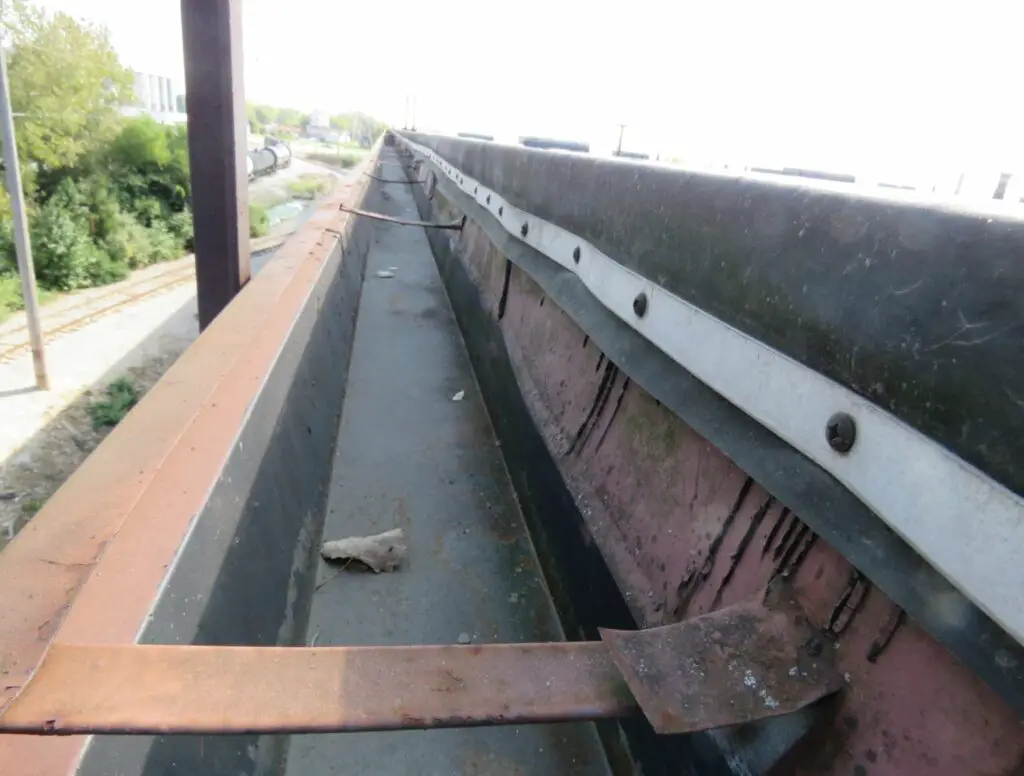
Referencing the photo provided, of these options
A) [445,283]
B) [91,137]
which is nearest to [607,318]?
[445,283]

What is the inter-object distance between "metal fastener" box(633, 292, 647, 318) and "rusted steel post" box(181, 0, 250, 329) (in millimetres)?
1948

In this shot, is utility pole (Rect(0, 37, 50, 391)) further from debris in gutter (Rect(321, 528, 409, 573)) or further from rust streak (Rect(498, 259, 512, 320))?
debris in gutter (Rect(321, 528, 409, 573))

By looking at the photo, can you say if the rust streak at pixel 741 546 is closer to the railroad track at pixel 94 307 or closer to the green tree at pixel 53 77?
the railroad track at pixel 94 307

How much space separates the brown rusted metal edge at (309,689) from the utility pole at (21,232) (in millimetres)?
14063

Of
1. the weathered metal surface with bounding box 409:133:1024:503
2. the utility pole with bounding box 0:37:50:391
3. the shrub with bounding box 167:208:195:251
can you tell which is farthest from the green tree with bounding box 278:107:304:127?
the weathered metal surface with bounding box 409:133:1024:503

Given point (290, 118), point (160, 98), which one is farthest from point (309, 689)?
point (290, 118)

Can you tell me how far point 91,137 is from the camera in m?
22.6

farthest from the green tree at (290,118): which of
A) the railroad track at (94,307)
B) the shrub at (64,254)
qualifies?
the shrub at (64,254)

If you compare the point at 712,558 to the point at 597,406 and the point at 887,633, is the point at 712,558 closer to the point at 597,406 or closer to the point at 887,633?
the point at 887,633

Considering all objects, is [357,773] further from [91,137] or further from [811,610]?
[91,137]

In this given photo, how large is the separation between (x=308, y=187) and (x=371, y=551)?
43.8 m

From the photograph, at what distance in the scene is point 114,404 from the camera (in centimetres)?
1259

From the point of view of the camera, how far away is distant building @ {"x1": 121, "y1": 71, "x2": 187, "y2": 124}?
3944 centimetres

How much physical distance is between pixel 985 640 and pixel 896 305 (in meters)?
0.29
